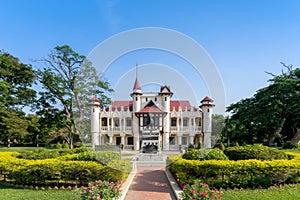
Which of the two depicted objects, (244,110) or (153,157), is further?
(244,110)

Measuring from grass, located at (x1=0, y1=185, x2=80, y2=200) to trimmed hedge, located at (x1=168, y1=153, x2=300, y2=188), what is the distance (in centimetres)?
380

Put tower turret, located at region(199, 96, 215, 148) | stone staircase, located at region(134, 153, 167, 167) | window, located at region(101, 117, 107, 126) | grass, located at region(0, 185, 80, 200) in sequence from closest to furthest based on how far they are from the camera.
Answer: grass, located at region(0, 185, 80, 200)
stone staircase, located at region(134, 153, 167, 167)
tower turret, located at region(199, 96, 215, 148)
window, located at region(101, 117, 107, 126)

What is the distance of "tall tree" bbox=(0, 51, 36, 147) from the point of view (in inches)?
899

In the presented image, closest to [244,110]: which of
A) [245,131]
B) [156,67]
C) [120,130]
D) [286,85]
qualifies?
[245,131]

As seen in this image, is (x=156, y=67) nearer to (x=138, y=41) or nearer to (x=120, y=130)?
(x=138, y=41)

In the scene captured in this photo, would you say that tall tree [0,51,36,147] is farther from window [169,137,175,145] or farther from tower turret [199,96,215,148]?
tower turret [199,96,215,148]

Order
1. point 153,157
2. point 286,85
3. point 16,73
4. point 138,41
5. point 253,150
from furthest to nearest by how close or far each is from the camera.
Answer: point 16,73
point 286,85
point 153,157
point 253,150
point 138,41

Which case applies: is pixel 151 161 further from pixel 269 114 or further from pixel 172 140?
pixel 269 114

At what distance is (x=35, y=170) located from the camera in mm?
6648

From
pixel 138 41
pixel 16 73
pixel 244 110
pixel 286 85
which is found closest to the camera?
pixel 138 41

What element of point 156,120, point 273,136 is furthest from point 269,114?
point 156,120

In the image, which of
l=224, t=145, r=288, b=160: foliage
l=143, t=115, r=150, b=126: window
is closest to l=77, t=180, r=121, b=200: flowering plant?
l=224, t=145, r=288, b=160: foliage

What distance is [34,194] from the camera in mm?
5996

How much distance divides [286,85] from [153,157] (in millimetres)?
18363
